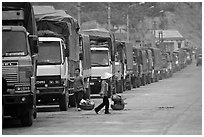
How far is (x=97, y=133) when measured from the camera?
18.9 metres

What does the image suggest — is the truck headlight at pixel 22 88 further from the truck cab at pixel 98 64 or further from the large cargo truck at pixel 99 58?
the truck cab at pixel 98 64

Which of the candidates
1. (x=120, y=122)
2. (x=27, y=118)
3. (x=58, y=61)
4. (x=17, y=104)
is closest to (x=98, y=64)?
(x=58, y=61)

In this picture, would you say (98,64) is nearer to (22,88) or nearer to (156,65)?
(22,88)

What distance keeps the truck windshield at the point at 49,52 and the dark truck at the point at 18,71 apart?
14.5 feet

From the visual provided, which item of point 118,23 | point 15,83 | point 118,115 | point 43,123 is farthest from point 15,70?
point 118,23

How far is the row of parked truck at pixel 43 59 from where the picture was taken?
2081cm

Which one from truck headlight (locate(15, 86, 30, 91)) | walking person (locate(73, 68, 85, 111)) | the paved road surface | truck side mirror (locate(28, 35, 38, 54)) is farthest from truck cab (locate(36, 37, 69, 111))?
truck headlight (locate(15, 86, 30, 91))

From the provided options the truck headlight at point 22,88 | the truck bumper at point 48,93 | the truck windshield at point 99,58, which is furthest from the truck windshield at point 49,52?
the truck windshield at point 99,58

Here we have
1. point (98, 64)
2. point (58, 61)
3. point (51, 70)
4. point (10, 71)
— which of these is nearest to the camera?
point (10, 71)

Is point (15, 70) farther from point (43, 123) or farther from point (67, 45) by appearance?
point (67, 45)

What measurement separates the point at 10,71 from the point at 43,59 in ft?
20.5

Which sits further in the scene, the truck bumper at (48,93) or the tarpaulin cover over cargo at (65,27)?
the tarpaulin cover over cargo at (65,27)

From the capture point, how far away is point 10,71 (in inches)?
814

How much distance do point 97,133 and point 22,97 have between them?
8.76ft
